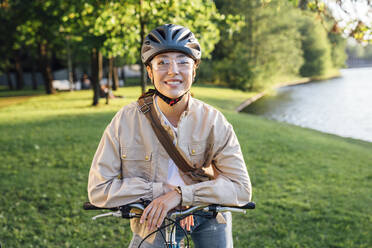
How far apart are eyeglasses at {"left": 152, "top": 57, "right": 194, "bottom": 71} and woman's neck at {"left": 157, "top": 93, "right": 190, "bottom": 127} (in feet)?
0.75

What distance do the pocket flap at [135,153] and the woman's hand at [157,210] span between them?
12.5 inches

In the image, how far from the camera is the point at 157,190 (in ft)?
7.14

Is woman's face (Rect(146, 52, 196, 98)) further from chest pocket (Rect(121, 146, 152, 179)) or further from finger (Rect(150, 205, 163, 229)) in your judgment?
finger (Rect(150, 205, 163, 229))

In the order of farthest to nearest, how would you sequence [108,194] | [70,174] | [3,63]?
[3,63] < [70,174] < [108,194]

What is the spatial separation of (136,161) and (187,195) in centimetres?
42

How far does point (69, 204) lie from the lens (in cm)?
609

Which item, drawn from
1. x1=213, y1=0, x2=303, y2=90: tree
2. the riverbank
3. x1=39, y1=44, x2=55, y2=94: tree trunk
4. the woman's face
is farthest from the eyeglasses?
x1=213, y1=0, x2=303, y2=90: tree

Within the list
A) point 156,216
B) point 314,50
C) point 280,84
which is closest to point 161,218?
point 156,216

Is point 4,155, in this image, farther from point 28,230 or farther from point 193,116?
point 193,116

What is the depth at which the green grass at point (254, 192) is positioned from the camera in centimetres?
505

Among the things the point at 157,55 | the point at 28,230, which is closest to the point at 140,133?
the point at 157,55

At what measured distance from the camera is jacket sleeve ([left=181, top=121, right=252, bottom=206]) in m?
2.16

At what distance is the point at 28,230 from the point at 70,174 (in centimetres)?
251

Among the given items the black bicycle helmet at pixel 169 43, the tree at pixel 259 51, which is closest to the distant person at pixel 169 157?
the black bicycle helmet at pixel 169 43
